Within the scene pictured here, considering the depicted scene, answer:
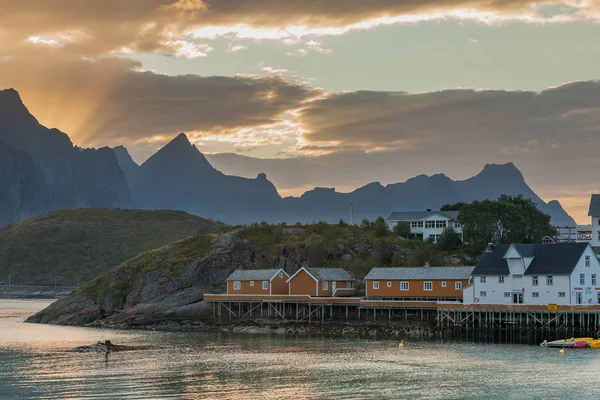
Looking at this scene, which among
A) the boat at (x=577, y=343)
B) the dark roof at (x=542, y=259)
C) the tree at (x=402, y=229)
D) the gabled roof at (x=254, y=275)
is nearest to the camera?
the boat at (x=577, y=343)

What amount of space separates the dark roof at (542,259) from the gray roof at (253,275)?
2808 cm

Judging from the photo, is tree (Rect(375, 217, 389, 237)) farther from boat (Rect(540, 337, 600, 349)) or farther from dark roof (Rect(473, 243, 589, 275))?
boat (Rect(540, 337, 600, 349))

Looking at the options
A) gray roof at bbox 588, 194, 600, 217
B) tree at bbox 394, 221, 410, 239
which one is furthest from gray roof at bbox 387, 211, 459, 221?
gray roof at bbox 588, 194, 600, 217

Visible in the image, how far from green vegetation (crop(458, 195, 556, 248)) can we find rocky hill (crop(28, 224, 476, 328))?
16.5ft

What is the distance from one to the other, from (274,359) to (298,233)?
64.7 metres

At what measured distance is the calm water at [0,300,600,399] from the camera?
50375mm

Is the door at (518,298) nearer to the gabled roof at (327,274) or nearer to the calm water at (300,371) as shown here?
the calm water at (300,371)

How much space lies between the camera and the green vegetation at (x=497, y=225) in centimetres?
11656

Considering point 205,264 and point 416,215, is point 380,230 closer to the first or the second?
point 416,215

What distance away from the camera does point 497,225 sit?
118 meters

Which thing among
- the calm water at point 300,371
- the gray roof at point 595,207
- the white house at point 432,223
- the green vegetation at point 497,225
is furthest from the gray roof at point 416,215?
the calm water at point 300,371

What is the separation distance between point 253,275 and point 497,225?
37.4 metres

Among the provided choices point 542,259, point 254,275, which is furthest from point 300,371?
point 254,275

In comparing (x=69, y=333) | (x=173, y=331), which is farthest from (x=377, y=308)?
(x=69, y=333)
